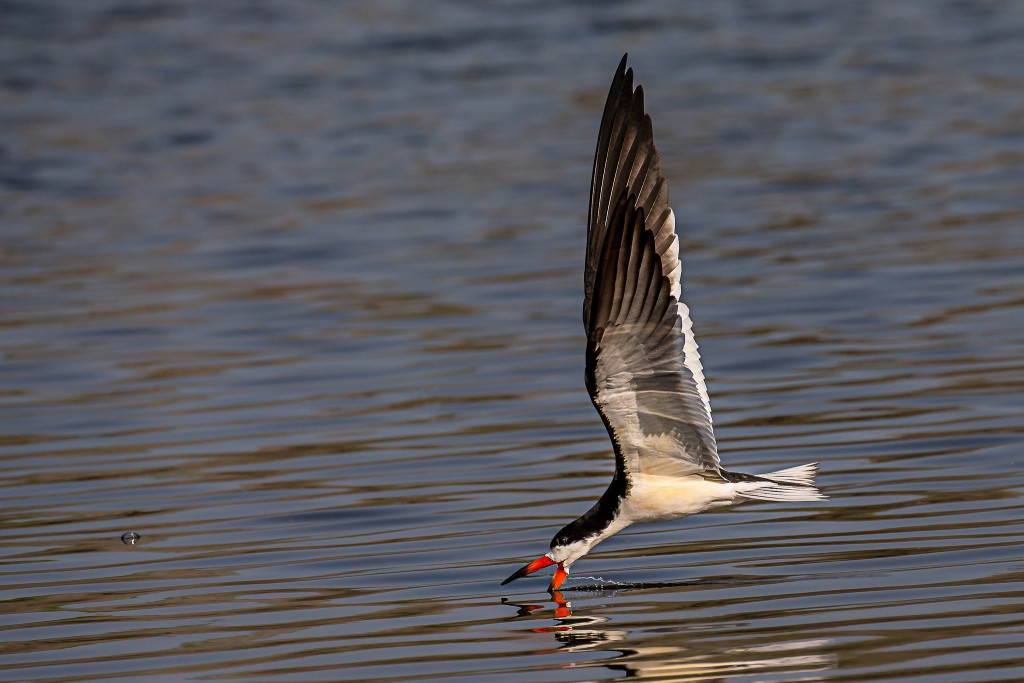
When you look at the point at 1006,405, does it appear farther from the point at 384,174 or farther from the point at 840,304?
the point at 384,174

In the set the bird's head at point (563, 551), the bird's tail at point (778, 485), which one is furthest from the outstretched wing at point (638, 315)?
the bird's head at point (563, 551)

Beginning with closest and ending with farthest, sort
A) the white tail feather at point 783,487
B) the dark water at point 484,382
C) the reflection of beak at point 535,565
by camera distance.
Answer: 1. the dark water at point 484,382
2. the white tail feather at point 783,487
3. the reflection of beak at point 535,565

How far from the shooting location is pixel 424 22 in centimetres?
2855

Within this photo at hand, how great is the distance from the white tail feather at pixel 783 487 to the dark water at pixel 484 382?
37cm

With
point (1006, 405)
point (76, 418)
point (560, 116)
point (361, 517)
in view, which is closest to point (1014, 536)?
point (1006, 405)

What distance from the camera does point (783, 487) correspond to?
6.68m

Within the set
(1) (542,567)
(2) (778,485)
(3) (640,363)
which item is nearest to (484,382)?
(1) (542,567)

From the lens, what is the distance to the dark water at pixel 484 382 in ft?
21.2

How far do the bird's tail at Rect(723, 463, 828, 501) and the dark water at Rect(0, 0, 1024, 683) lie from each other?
0.37m

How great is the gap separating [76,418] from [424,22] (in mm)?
19308

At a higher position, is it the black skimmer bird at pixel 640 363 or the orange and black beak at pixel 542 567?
the black skimmer bird at pixel 640 363

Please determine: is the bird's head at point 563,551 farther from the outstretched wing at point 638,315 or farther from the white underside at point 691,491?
the outstretched wing at point 638,315

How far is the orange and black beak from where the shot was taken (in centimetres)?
690

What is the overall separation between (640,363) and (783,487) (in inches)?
31.6
